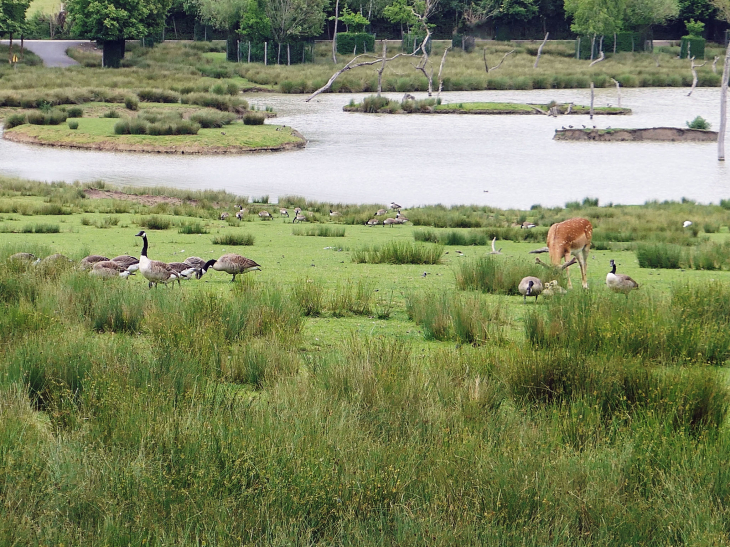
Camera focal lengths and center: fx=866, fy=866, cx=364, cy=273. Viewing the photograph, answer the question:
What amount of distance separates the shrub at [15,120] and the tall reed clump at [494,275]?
4458 cm

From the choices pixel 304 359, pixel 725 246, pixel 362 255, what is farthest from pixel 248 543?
pixel 725 246

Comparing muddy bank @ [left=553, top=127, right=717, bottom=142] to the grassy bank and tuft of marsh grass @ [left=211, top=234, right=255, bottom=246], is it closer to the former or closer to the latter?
tuft of marsh grass @ [left=211, top=234, right=255, bottom=246]

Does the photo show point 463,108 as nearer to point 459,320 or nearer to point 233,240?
point 233,240

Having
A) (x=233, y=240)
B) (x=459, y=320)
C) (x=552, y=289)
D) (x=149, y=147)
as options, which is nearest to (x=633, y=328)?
(x=459, y=320)

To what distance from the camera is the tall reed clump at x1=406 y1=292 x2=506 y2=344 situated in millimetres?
8539

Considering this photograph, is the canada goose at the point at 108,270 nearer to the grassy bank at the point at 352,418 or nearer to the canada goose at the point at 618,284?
the grassy bank at the point at 352,418

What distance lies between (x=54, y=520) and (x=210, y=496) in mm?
752

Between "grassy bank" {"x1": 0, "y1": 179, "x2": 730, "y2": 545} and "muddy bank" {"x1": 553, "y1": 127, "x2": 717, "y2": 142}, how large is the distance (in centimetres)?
4219

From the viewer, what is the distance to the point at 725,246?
1628cm

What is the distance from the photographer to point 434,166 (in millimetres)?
41000

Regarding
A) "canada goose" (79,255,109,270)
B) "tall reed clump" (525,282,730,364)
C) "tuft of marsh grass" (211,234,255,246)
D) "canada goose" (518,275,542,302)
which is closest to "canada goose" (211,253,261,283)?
"canada goose" (79,255,109,270)

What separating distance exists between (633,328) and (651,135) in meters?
45.5

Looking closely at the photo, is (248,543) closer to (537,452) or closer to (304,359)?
(537,452)

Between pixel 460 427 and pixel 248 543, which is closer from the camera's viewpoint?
pixel 248 543
